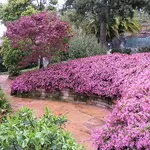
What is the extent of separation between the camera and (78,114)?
5699 mm

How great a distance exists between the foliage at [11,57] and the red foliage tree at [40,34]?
2.28 m

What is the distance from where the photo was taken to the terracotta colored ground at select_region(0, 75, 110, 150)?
14.5ft

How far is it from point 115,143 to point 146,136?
0.35 meters

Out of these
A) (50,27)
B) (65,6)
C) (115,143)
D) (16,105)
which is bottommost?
(16,105)

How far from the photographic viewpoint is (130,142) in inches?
106

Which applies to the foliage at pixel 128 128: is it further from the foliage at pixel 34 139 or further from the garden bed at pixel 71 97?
the garden bed at pixel 71 97

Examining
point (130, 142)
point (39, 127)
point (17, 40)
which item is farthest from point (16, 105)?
point (39, 127)

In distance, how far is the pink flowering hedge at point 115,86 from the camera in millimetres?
2820

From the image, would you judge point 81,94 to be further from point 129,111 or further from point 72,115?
point 129,111

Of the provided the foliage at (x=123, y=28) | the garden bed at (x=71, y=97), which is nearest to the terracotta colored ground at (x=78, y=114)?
the garden bed at (x=71, y=97)

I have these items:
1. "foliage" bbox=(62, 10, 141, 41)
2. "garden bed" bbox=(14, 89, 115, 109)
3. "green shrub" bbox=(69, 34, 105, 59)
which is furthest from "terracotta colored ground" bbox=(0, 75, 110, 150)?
"foliage" bbox=(62, 10, 141, 41)

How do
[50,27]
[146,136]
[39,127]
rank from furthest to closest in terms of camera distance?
1. [50,27]
2. [146,136]
3. [39,127]

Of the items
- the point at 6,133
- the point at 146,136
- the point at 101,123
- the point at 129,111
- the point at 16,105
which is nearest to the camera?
the point at 6,133

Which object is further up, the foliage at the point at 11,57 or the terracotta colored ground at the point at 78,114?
the foliage at the point at 11,57
